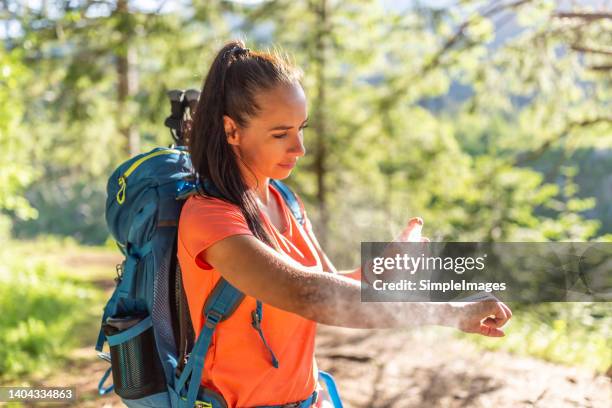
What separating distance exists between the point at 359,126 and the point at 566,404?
7105mm

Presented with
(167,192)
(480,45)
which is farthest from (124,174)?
(480,45)

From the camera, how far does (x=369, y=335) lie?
223 inches

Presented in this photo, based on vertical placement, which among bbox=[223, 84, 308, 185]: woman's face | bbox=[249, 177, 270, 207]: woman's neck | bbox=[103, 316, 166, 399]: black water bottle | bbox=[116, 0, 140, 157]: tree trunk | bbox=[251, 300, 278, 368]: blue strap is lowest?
bbox=[103, 316, 166, 399]: black water bottle

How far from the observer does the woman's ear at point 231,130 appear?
160 centimetres

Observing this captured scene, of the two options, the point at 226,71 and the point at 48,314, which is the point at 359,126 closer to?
the point at 48,314

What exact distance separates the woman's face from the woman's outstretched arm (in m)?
0.30

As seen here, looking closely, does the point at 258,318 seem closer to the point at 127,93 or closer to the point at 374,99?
the point at 374,99

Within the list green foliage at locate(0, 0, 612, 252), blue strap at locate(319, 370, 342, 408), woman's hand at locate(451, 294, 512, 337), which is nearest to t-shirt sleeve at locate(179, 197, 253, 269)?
woman's hand at locate(451, 294, 512, 337)

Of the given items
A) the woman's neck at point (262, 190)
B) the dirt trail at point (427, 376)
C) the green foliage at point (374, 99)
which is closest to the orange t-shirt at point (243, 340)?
the woman's neck at point (262, 190)

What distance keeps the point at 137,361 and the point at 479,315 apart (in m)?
1.01

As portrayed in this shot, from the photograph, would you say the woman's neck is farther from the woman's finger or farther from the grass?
the grass

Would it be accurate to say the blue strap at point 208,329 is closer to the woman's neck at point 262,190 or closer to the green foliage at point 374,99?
the woman's neck at point 262,190

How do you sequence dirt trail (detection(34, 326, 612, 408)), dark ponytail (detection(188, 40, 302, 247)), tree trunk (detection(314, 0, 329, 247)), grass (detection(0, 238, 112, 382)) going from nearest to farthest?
dark ponytail (detection(188, 40, 302, 247)) → dirt trail (detection(34, 326, 612, 408)) → grass (detection(0, 238, 112, 382)) → tree trunk (detection(314, 0, 329, 247))

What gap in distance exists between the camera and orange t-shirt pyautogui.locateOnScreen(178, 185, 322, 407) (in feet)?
4.94
